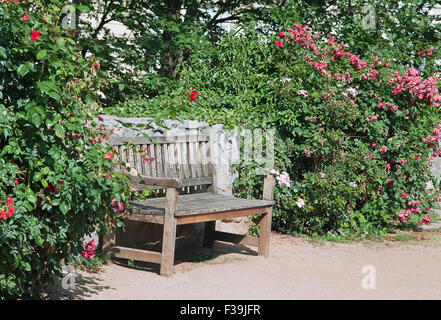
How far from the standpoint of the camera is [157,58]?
32.4 ft

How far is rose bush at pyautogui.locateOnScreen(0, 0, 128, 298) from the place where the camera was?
3.46 meters

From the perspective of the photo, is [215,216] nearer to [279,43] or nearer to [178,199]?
[178,199]

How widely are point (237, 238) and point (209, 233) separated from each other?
288mm

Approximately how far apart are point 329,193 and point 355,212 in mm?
672

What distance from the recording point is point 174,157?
18.7 ft

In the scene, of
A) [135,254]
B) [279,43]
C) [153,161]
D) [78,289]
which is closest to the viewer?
[78,289]

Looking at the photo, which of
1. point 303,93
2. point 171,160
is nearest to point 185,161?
point 171,160

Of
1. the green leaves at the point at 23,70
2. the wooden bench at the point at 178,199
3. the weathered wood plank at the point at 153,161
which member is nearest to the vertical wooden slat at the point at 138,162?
the wooden bench at the point at 178,199

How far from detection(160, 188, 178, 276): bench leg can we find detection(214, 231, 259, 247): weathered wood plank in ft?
4.15

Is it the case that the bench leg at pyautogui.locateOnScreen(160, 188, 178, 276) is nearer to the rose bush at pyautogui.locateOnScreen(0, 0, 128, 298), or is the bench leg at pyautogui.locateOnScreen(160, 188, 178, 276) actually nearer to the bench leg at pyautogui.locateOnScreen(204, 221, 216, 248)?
the rose bush at pyautogui.locateOnScreen(0, 0, 128, 298)

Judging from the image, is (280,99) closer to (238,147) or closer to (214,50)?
(238,147)

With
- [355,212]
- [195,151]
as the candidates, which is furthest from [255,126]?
[355,212]

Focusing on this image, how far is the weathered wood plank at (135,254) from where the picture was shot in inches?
195

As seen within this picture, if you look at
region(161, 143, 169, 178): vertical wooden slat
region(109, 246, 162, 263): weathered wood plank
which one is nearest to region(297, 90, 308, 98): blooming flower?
region(161, 143, 169, 178): vertical wooden slat
